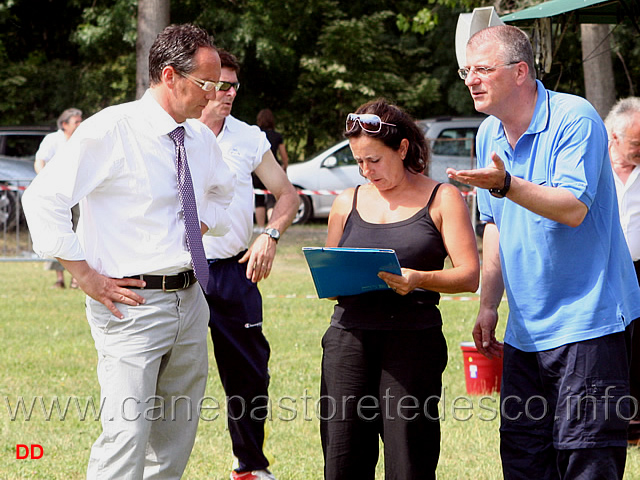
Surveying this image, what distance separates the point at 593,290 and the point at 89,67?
2209 cm

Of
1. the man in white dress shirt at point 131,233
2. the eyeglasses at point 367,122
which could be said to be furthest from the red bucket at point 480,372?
the man in white dress shirt at point 131,233

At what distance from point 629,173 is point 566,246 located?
7.36 ft

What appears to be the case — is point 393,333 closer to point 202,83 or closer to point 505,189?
point 505,189

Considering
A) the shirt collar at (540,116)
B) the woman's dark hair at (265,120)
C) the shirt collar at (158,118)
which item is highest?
the shirt collar at (540,116)

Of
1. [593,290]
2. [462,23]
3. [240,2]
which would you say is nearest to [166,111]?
[593,290]

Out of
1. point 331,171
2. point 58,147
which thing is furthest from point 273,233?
point 331,171

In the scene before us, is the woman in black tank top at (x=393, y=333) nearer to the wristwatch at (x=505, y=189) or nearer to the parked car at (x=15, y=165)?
the wristwatch at (x=505, y=189)

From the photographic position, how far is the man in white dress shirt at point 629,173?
523cm

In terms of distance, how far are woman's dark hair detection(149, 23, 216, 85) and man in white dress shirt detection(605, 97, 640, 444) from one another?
8.62 ft

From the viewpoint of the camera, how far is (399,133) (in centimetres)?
391

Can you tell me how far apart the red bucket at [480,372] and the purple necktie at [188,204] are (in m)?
3.18

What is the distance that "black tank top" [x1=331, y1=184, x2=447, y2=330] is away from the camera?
3777mm

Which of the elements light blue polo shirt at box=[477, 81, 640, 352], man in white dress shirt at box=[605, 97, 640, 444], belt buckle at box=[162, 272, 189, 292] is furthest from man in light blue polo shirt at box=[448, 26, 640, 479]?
man in white dress shirt at box=[605, 97, 640, 444]

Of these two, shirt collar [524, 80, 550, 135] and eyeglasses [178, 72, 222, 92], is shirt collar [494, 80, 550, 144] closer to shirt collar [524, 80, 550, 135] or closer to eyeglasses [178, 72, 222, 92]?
shirt collar [524, 80, 550, 135]
